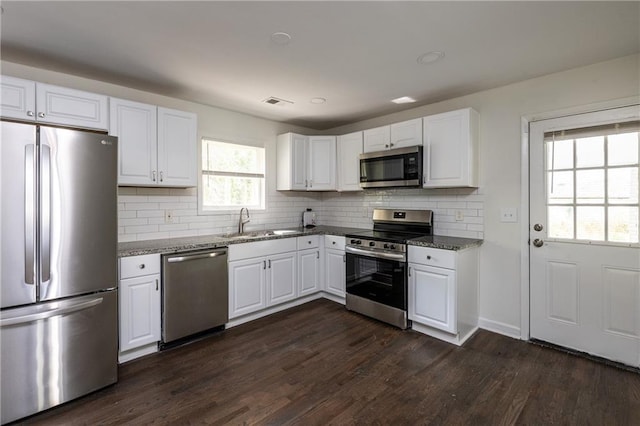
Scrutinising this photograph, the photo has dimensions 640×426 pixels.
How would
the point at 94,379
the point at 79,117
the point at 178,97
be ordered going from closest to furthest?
1. the point at 94,379
2. the point at 79,117
3. the point at 178,97

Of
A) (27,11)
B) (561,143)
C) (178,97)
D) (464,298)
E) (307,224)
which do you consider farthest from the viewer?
(307,224)

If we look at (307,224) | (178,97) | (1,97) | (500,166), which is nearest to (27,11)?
(1,97)

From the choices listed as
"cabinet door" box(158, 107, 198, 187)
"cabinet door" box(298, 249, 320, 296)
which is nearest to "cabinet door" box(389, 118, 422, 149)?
"cabinet door" box(298, 249, 320, 296)

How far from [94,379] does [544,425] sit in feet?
9.38

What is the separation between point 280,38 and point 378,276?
7.87 ft

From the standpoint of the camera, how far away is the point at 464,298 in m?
2.84

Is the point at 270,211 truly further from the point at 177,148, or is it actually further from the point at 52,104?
the point at 52,104

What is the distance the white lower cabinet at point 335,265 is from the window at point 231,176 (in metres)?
1.08

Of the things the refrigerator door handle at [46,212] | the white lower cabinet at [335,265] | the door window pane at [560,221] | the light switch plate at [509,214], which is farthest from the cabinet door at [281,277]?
the door window pane at [560,221]

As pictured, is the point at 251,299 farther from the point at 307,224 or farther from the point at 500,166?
the point at 500,166

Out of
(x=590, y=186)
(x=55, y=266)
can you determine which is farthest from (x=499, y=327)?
(x=55, y=266)

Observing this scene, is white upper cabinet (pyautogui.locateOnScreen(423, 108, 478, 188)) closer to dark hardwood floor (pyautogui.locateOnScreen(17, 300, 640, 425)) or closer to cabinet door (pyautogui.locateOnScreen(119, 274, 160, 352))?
dark hardwood floor (pyautogui.locateOnScreen(17, 300, 640, 425))

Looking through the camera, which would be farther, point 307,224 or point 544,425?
point 307,224

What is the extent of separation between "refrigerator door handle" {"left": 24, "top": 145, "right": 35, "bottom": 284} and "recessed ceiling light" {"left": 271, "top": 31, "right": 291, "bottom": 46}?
1.63 m
